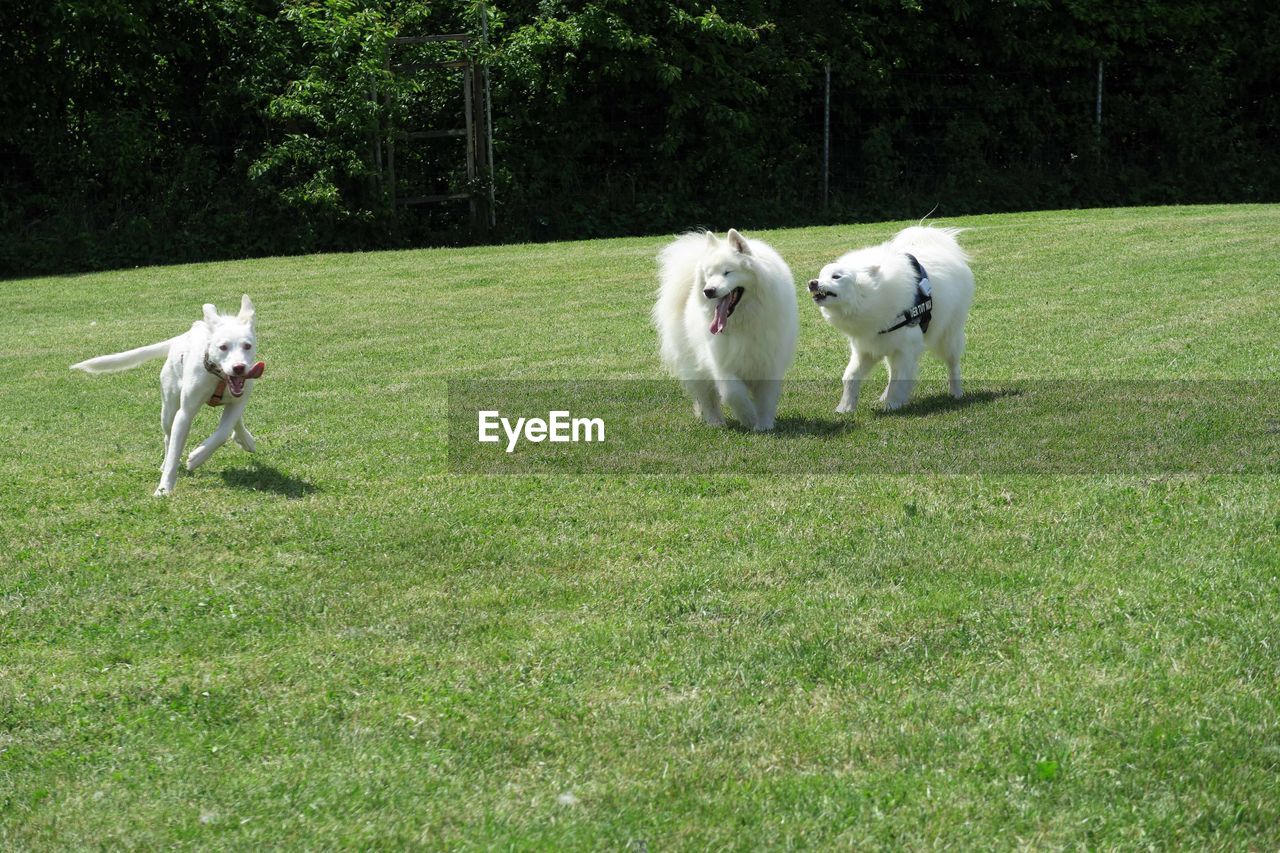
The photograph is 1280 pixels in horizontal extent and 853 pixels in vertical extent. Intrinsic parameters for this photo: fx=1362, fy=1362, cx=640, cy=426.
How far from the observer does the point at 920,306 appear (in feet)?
28.0

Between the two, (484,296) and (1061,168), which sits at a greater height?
(1061,168)

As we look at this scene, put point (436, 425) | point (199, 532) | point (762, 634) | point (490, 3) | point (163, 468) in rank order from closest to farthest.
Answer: point (762, 634) < point (199, 532) < point (163, 468) < point (436, 425) < point (490, 3)

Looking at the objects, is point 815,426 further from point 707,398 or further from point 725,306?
point 725,306

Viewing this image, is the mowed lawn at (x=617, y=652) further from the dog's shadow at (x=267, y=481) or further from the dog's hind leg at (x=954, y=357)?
the dog's hind leg at (x=954, y=357)

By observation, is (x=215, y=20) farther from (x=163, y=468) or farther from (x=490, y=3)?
(x=163, y=468)

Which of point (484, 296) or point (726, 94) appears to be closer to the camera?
point (484, 296)

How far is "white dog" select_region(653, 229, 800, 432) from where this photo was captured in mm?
8039

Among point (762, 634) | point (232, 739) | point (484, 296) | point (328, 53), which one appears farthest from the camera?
point (328, 53)

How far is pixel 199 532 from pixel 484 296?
889 cm

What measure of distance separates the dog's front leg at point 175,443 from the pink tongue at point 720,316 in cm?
293

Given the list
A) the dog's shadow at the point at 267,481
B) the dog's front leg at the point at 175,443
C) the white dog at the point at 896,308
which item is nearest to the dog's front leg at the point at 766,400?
the white dog at the point at 896,308

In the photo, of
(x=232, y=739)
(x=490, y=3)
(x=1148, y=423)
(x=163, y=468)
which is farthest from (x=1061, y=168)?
(x=232, y=739)

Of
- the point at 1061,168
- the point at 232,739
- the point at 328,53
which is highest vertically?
the point at 328,53

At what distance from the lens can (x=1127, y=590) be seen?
4965mm
